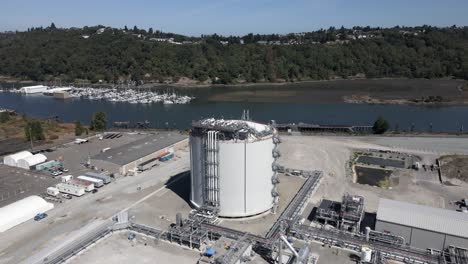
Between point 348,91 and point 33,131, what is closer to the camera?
point 33,131

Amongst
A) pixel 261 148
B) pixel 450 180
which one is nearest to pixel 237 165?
pixel 261 148

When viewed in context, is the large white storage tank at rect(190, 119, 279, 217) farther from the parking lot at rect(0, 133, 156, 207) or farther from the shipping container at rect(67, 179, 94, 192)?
the parking lot at rect(0, 133, 156, 207)

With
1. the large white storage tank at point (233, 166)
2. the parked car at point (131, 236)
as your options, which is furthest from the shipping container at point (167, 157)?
the parked car at point (131, 236)

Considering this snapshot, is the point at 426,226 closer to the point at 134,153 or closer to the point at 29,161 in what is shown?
the point at 134,153

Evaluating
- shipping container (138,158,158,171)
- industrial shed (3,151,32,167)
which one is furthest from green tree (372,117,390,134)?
industrial shed (3,151,32,167)

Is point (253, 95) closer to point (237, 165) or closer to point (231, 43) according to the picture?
point (231, 43)

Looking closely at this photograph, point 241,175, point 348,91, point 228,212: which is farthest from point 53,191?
point 348,91
